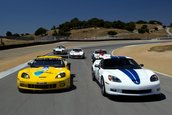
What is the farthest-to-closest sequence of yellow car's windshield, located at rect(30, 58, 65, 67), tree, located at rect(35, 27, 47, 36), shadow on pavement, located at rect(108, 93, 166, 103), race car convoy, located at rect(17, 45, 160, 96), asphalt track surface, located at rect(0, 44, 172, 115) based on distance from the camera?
tree, located at rect(35, 27, 47, 36) → yellow car's windshield, located at rect(30, 58, 65, 67) → shadow on pavement, located at rect(108, 93, 166, 103) → race car convoy, located at rect(17, 45, 160, 96) → asphalt track surface, located at rect(0, 44, 172, 115)

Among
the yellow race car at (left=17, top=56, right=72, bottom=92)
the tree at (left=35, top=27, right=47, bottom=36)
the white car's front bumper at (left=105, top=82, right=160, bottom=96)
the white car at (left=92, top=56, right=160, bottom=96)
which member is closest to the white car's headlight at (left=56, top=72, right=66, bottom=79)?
the yellow race car at (left=17, top=56, right=72, bottom=92)

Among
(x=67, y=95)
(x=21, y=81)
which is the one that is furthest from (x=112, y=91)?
(x=21, y=81)

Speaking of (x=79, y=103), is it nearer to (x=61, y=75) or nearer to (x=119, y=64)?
(x=61, y=75)

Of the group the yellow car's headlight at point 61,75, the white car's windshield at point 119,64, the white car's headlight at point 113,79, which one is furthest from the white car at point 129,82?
the yellow car's headlight at point 61,75

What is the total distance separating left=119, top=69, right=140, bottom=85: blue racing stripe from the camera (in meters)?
8.80

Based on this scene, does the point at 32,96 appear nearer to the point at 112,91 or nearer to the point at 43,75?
the point at 43,75

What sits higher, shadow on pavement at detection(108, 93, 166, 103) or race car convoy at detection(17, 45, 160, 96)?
race car convoy at detection(17, 45, 160, 96)

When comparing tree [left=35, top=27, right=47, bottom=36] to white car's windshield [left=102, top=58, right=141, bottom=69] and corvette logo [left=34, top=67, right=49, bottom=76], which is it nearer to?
corvette logo [left=34, top=67, right=49, bottom=76]

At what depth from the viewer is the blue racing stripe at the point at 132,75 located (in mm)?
8805

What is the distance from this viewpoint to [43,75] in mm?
10422

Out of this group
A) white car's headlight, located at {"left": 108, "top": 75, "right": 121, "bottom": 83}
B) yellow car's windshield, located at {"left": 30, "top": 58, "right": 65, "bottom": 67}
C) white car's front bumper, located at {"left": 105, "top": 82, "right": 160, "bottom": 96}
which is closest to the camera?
white car's front bumper, located at {"left": 105, "top": 82, "right": 160, "bottom": 96}

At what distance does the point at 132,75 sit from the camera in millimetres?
9133

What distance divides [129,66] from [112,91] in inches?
72.5

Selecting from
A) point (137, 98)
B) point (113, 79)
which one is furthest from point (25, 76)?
point (137, 98)
